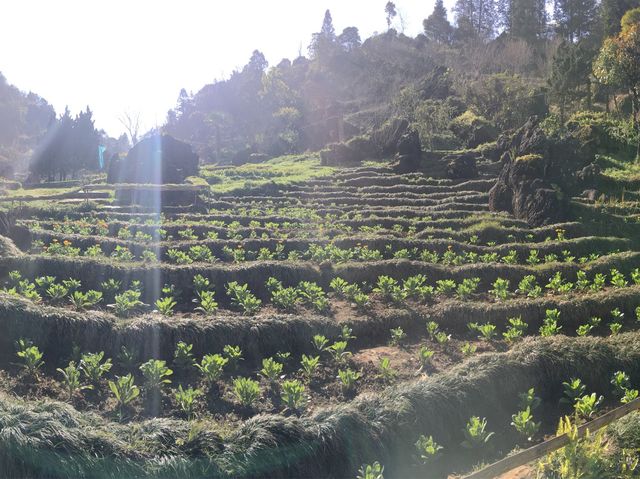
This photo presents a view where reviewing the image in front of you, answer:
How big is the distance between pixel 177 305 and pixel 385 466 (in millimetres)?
6360

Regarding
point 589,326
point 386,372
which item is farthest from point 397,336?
point 589,326

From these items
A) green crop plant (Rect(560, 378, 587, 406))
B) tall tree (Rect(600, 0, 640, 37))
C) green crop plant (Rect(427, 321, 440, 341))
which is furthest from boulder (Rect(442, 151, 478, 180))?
green crop plant (Rect(560, 378, 587, 406))

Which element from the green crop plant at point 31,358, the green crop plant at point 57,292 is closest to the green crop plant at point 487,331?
the green crop plant at point 31,358

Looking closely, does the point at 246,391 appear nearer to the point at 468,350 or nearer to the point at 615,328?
the point at 468,350

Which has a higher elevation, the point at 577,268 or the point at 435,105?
the point at 435,105

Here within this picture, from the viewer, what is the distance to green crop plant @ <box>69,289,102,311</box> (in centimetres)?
1028

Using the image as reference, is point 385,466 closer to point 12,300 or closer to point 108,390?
point 108,390

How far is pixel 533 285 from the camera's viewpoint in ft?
46.3

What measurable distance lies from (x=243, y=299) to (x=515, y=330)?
215 inches

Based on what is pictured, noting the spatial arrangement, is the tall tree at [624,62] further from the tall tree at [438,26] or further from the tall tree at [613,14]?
the tall tree at [438,26]

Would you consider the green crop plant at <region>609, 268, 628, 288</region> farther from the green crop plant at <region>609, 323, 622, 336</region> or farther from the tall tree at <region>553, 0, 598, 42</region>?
the tall tree at <region>553, 0, 598, 42</region>

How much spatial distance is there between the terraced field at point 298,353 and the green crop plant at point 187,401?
0.09 feet

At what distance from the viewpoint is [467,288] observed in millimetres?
12797

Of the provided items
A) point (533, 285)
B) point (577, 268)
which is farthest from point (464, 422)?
point (577, 268)
